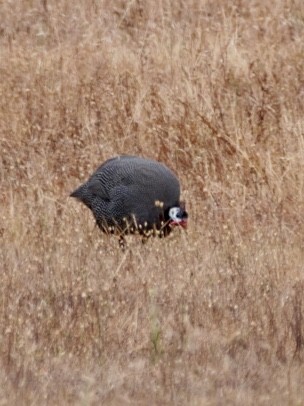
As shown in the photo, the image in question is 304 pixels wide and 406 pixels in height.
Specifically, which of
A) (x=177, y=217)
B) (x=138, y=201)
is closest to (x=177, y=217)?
(x=177, y=217)

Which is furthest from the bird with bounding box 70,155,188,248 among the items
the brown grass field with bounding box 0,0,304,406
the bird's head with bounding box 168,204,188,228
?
the brown grass field with bounding box 0,0,304,406

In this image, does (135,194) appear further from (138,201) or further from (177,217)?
(177,217)

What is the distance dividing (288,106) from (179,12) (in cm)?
218

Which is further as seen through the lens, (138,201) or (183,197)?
(183,197)

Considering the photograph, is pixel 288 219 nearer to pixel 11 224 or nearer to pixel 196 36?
pixel 11 224

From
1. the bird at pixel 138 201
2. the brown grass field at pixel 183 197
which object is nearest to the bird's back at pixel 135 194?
the bird at pixel 138 201

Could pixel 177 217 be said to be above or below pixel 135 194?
below

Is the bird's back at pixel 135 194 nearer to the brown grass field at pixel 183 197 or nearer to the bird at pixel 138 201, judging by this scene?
the bird at pixel 138 201

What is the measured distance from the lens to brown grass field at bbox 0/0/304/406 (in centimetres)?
500

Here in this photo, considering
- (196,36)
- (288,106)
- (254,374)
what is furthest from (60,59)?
(254,374)

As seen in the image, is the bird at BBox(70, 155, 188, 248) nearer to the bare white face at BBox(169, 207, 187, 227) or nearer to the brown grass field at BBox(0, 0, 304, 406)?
the bare white face at BBox(169, 207, 187, 227)

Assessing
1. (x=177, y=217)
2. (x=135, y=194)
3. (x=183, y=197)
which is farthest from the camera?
(x=183, y=197)

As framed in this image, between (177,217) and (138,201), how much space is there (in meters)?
0.25

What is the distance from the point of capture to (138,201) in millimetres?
7191
